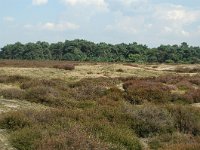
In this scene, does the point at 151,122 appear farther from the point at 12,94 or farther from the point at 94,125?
the point at 12,94

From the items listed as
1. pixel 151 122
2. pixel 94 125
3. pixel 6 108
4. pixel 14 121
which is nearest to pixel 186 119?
pixel 151 122

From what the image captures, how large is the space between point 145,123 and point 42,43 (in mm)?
108939

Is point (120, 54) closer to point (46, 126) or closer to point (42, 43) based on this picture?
point (42, 43)

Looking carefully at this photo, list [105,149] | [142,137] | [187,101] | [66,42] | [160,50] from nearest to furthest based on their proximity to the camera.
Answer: [105,149], [142,137], [187,101], [160,50], [66,42]

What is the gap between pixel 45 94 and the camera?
691 inches

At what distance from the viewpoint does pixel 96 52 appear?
373 feet

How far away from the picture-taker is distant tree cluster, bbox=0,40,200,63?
345 feet

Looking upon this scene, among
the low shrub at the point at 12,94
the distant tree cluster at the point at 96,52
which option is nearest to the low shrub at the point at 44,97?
the low shrub at the point at 12,94

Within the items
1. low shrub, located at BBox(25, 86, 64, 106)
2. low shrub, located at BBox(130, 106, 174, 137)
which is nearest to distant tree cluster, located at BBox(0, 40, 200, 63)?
low shrub, located at BBox(25, 86, 64, 106)

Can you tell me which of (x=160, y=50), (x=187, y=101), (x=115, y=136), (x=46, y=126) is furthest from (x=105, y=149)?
(x=160, y=50)

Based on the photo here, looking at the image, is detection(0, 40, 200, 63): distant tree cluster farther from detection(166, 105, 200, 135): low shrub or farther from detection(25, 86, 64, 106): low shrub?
detection(166, 105, 200, 135): low shrub

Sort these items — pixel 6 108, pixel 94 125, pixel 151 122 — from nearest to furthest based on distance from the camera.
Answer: pixel 94 125 < pixel 151 122 < pixel 6 108

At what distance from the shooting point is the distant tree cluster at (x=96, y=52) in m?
105

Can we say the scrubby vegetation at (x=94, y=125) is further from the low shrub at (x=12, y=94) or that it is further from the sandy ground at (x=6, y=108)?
the sandy ground at (x=6, y=108)
